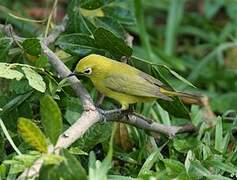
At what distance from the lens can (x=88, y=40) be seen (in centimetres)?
257

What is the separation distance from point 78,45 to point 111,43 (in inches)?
7.5

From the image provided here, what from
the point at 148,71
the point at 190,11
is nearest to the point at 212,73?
the point at 190,11

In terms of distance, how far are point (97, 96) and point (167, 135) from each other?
0.34 meters

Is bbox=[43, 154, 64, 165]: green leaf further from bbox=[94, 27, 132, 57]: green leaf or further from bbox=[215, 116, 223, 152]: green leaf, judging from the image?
bbox=[215, 116, 223, 152]: green leaf

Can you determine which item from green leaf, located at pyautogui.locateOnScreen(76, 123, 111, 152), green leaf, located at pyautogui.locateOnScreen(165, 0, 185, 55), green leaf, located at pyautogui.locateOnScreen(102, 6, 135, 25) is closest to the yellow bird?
green leaf, located at pyautogui.locateOnScreen(76, 123, 111, 152)

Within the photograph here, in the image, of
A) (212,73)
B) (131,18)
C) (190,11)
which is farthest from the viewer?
(190,11)

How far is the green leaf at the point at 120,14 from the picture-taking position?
303 centimetres

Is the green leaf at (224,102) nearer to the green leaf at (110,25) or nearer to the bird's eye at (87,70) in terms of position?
the green leaf at (110,25)

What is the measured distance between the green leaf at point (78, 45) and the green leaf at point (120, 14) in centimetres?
45

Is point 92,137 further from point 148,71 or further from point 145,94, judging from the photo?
point 148,71

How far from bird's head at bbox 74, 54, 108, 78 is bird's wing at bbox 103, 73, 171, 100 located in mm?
58

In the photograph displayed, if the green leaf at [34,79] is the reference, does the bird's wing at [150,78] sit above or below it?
below

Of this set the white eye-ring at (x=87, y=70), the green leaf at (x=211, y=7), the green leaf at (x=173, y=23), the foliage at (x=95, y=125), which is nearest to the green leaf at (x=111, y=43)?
the foliage at (x=95, y=125)

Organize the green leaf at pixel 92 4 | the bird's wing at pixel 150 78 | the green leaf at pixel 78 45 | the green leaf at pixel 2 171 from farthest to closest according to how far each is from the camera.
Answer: the green leaf at pixel 92 4 < the green leaf at pixel 78 45 < the bird's wing at pixel 150 78 < the green leaf at pixel 2 171
